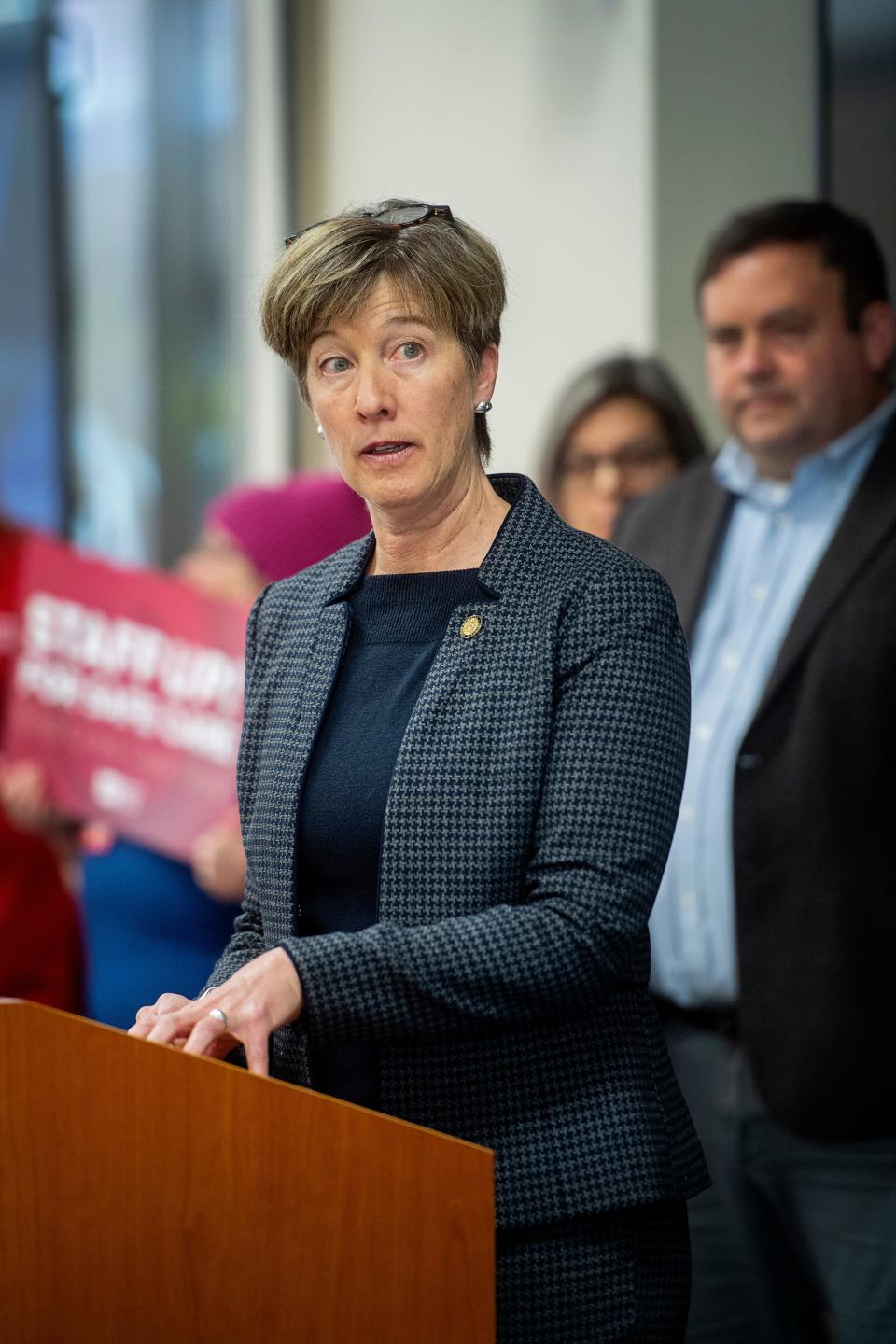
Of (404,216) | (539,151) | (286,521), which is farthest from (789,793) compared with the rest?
(539,151)

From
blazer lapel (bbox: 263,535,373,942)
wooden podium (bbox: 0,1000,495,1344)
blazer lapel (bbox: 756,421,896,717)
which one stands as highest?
blazer lapel (bbox: 756,421,896,717)

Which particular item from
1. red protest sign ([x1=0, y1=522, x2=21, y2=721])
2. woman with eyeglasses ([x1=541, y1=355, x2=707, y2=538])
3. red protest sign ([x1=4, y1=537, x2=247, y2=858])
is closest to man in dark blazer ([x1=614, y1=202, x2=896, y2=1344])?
woman with eyeglasses ([x1=541, y1=355, x2=707, y2=538])

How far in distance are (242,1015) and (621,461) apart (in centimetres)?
196

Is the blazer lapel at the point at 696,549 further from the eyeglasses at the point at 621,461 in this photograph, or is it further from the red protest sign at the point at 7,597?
the red protest sign at the point at 7,597

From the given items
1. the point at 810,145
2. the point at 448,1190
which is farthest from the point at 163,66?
the point at 448,1190

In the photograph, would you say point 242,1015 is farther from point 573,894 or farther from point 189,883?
point 189,883

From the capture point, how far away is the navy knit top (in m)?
1.32

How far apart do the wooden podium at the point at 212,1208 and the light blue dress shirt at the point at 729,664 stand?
125 cm

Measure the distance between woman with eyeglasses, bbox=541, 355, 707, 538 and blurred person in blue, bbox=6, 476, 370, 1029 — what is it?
0.63 meters

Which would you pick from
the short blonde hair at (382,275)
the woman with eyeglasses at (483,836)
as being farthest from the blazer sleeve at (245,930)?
the short blonde hair at (382,275)

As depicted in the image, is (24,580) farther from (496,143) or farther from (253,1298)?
(253,1298)

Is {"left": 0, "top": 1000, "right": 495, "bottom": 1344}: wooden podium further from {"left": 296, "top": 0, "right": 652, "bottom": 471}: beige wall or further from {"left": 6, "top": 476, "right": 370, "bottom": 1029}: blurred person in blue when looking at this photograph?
{"left": 296, "top": 0, "right": 652, "bottom": 471}: beige wall

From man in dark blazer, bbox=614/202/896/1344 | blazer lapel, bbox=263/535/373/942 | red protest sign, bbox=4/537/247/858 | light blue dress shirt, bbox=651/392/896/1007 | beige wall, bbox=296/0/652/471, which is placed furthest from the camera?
beige wall, bbox=296/0/652/471

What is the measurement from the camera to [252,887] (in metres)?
1.42
